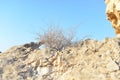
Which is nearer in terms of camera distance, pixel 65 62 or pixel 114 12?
pixel 65 62

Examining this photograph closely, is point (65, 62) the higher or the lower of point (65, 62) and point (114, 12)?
the lower

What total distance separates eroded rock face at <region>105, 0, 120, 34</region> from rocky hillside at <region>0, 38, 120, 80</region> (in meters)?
1.12

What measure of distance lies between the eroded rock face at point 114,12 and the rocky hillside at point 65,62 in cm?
112

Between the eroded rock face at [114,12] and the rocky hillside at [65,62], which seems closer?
the rocky hillside at [65,62]

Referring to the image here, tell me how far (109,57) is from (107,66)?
0.36 m

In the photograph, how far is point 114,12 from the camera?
31.9 ft

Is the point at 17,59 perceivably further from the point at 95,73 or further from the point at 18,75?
the point at 95,73

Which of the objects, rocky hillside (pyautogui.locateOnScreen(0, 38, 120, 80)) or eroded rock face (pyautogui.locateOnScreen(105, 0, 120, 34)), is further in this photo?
eroded rock face (pyautogui.locateOnScreen(105, 0, 120, 34))

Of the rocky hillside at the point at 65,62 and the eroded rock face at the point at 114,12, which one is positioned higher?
the eroded rock face at the point at 114,12

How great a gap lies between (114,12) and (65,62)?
215 centimetres

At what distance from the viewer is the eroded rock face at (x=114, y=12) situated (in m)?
9.48

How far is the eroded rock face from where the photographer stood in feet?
31.1

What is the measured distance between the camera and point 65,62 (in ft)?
29.0

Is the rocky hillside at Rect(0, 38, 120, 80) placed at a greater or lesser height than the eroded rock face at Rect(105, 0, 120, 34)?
lesser
